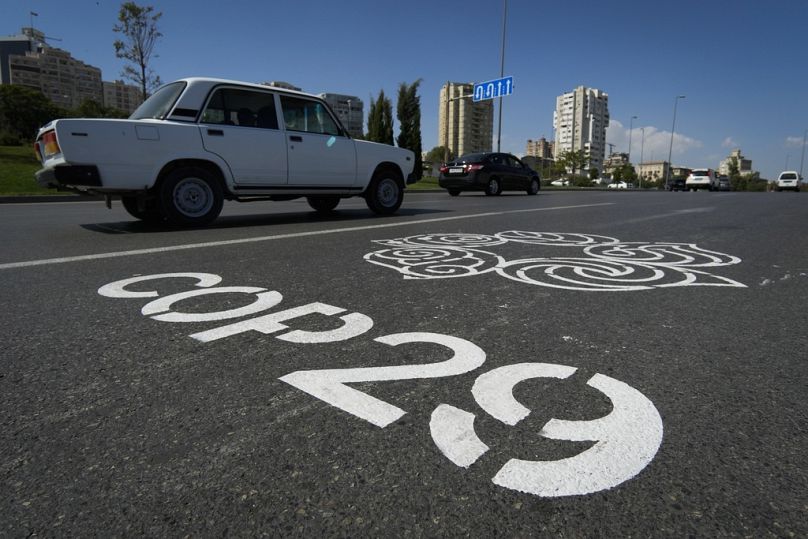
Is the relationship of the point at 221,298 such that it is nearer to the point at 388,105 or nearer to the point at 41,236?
the point at 41,236

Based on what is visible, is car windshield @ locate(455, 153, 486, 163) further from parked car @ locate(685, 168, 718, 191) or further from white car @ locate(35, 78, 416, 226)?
parked car @ locate(685, 168, 718, 191)

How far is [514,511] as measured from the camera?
108 centimetres

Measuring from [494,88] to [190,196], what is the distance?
25868 millimetres

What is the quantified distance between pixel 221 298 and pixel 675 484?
233 centimetres

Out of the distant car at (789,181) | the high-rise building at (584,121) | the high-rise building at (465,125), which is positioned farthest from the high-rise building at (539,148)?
the distant car at (789,181)

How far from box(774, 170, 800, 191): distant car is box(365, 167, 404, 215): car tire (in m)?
53.8

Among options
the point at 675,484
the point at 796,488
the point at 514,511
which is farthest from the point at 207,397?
A: the point at 796,488

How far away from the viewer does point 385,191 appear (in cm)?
858

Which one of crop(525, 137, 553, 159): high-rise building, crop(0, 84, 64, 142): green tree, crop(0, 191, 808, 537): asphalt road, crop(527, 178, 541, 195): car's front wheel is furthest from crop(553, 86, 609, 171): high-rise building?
crop(0, 191, 808, 537): asphalt road

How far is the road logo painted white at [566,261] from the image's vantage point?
3443mm

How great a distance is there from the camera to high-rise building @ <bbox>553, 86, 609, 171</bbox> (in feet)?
473

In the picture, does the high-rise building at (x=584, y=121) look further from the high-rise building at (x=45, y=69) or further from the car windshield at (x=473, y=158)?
the car windshield at (x=473, y=158)

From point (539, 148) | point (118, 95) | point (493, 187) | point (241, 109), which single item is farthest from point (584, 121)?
point (241, 109)

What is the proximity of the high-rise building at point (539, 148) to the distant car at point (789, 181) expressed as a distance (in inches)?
4452
